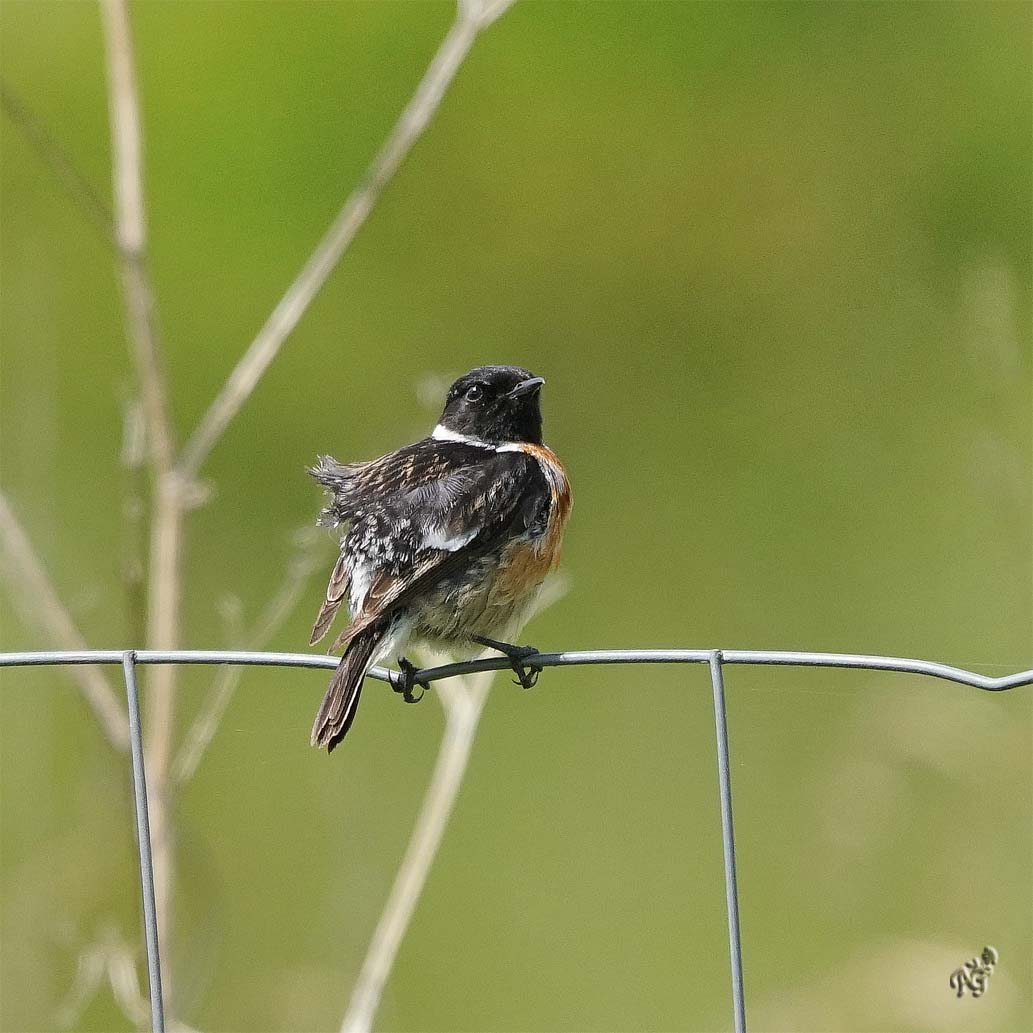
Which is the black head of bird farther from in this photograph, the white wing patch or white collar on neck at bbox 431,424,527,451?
the white wing patch

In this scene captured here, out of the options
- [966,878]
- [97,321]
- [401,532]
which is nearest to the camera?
[401,532]

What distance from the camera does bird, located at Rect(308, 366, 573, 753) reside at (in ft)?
9.31

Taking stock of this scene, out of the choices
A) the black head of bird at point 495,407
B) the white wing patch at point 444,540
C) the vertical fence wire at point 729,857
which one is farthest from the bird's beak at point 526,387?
the vertical fence wire at point 729,857

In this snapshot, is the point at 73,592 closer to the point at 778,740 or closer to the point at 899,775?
the point at 778,740

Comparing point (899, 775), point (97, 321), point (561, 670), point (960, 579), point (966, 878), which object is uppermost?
point (97, 321)

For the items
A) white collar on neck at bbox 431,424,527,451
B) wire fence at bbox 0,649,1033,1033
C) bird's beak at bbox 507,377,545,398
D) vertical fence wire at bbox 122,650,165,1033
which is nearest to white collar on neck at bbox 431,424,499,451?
white collar on neck at bbox 431,424,527,451

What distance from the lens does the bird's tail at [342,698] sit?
8.32 ft

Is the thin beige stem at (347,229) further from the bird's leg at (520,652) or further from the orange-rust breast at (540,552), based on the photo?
the bird's leg at (520,652)

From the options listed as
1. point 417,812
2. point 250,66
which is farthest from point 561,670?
point 250,66

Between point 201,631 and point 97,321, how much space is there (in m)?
1.18

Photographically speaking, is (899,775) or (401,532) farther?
(899,775)

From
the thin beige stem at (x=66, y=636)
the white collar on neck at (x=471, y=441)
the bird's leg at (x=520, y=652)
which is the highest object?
the white collar on neck at (x=471, y=441)

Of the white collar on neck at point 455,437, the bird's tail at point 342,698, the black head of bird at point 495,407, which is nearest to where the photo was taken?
the bird's tail at point 342,698

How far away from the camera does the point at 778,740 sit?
14.8ft
